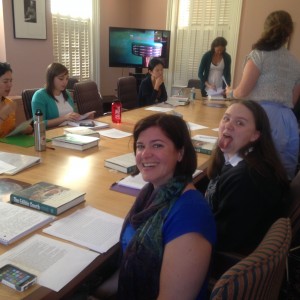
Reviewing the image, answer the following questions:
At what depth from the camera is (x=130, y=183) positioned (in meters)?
1.61

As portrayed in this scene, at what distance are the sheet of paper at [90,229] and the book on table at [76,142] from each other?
844 mm

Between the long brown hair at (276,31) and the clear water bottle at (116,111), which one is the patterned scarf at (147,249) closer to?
the long brown hair at (276,31)

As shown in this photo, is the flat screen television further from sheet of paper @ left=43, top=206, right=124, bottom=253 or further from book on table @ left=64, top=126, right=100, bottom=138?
sheet of paper @ left=43, top=206, right=124, bottom=253

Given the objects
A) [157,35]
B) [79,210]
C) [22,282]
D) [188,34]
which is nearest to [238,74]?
[188,34]

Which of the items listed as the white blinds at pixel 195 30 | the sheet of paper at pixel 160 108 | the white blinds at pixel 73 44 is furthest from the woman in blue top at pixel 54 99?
the white blinds at pixel 195 30

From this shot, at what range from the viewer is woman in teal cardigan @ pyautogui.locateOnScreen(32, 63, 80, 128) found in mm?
2850

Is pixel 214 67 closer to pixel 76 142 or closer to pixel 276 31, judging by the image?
pixel 276 31

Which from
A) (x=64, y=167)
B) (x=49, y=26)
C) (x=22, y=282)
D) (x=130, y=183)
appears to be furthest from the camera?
(x=49, y=26)

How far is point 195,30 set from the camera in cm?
575

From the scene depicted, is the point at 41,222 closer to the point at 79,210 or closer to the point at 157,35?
the point at 79,210

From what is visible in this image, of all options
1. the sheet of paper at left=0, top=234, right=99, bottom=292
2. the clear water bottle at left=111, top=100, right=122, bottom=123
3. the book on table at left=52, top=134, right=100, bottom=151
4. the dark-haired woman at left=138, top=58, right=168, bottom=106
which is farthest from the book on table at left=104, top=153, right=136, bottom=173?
the dark-haired woman at left=138, top=58, right=168, bottom=106

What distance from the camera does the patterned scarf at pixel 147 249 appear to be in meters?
0.97

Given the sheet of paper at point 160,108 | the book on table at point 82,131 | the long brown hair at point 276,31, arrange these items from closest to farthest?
the long brown hair at point 276,31, the book on table at point 82,131, the sheet of paper at point 160,108

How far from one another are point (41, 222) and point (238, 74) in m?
4.97
